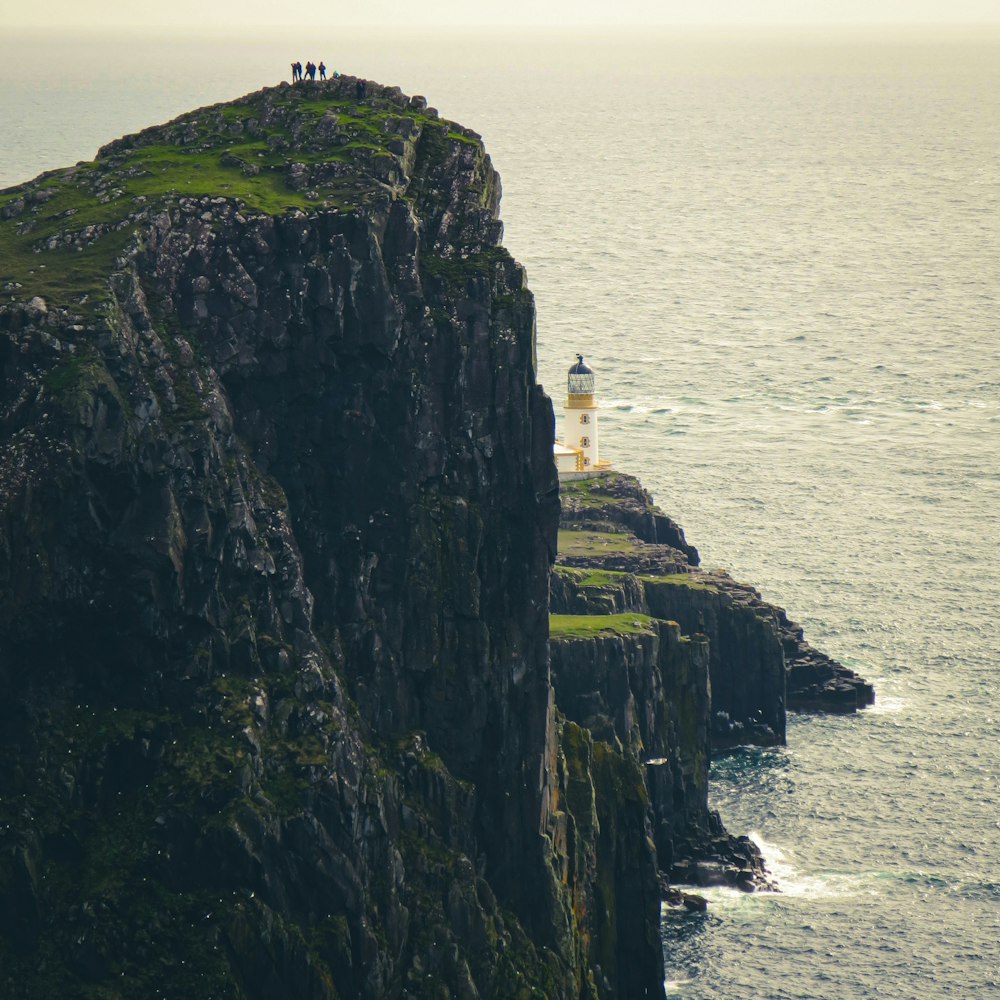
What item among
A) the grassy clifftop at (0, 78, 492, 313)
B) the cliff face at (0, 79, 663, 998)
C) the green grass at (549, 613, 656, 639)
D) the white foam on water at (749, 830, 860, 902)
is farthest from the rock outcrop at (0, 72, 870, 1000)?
the green grass at (549, 613, 656, 639)

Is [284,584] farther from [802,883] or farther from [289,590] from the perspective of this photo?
[802,883]

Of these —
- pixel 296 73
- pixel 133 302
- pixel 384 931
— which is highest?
pixel 296 73

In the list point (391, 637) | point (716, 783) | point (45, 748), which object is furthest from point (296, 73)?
point (716, 783)

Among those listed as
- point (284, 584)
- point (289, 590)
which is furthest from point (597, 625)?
point (284, 584)

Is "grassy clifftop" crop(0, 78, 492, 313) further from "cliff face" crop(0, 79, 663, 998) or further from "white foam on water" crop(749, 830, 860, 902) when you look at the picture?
"white foam on water" crop(749, 830, 860, 902)

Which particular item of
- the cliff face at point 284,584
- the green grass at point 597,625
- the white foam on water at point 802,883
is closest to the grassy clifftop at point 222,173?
the cliff face at point 284,584

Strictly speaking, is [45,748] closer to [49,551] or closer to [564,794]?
[49,551]
